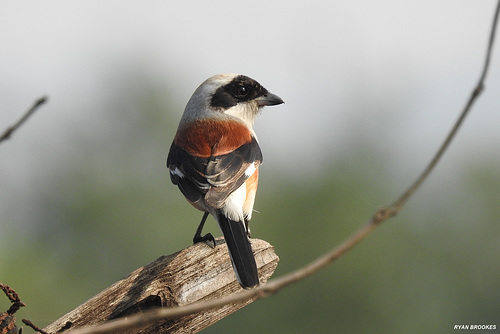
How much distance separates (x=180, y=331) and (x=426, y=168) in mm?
2464

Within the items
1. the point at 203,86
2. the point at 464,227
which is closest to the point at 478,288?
the point at 464,227

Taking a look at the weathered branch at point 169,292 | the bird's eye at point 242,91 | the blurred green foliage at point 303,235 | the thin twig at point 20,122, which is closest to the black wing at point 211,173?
the weathered branch at point 169,292

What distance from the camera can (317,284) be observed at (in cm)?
2817

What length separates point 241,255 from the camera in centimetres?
403

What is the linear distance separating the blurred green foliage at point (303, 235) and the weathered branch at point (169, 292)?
19435mm

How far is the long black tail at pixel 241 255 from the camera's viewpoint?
3.91m

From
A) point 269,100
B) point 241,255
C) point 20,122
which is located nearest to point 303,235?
point 269,100

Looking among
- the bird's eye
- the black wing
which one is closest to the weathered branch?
the black wing

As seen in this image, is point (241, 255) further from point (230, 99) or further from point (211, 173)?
point (230, 99)

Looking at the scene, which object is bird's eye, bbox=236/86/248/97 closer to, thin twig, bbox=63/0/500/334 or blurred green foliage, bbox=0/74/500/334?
thin twig, bbox=63/0/500/334

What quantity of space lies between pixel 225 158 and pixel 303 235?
25965 mm

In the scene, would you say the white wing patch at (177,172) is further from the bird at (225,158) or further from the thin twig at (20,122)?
the thin twig at (20,122)

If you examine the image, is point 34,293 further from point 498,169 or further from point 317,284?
point 498,169

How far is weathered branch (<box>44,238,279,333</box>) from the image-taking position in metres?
3.70
